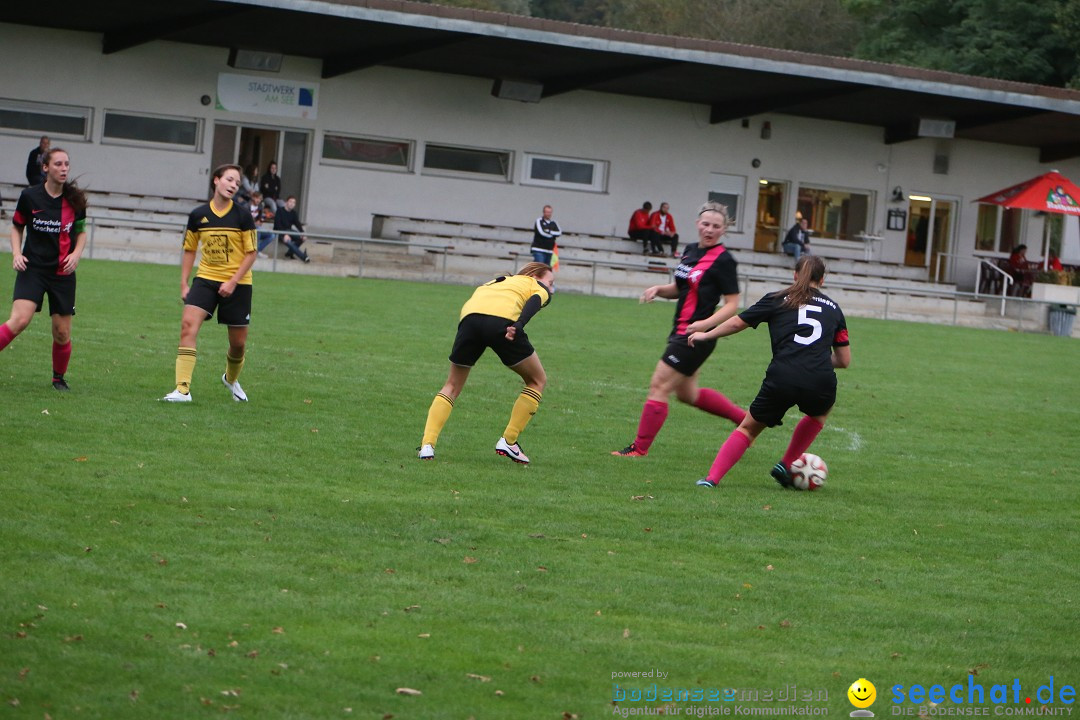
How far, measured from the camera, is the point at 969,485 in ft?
32.9

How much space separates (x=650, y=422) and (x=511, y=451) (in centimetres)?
128

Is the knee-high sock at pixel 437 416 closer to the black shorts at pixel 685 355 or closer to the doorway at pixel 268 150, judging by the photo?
the black shorts at pixel 685 355

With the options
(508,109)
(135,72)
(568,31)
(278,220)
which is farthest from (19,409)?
(508,109)

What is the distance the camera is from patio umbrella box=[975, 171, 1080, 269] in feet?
103

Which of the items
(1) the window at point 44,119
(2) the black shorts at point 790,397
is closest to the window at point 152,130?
(1) the window at point 44,119

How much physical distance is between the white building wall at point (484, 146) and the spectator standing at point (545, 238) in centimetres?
504

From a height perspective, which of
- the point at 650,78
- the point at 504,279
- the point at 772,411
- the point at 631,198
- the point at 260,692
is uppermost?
the point at 650,78

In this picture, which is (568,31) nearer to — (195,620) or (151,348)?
(151,348)

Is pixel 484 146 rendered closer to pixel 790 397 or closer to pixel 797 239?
pixel 797 239

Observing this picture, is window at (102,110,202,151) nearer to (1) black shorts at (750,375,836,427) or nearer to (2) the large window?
(2) the large window

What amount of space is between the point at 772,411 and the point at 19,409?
540 cm

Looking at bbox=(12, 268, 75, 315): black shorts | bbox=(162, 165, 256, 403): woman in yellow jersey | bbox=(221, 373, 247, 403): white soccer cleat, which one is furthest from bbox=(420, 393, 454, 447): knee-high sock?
bbox=(12, 268, 75, 315): black shorts

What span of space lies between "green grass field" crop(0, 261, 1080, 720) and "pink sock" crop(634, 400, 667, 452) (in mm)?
294

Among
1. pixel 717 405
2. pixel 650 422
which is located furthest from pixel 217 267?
pixel 717 405
